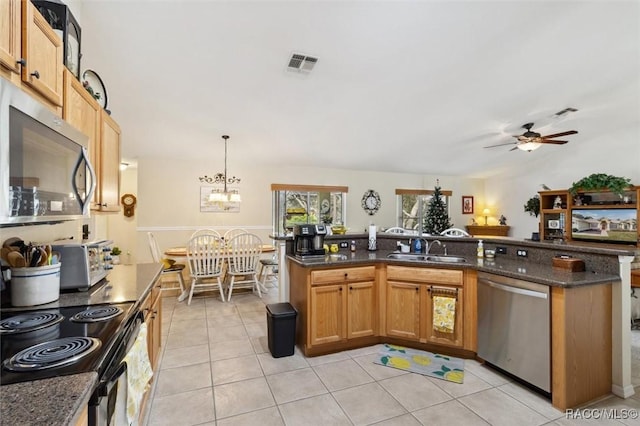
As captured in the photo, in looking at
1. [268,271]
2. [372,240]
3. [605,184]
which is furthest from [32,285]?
[605,184]

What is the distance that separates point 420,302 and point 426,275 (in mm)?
267

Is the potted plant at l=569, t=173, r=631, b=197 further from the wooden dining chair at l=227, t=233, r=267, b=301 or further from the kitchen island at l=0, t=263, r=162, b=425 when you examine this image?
the kitchen island at l=0, t=263, r=162, b=425

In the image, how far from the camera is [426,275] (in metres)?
2.81

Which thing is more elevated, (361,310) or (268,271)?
(361,310)

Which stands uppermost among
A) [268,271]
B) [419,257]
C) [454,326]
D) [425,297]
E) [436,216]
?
[436,216]

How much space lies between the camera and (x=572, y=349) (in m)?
2.04

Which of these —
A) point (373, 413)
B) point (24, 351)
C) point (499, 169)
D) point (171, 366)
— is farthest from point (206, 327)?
point (499, 169)

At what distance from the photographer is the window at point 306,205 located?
6613 millimetres

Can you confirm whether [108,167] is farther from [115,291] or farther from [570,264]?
[570,264]

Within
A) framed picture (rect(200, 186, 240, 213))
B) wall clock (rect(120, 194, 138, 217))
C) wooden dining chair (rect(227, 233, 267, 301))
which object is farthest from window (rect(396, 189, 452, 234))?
wall clock (rect(120, 194, 138, 217))

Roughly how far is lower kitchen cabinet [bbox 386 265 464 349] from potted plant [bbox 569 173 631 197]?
15.0ft

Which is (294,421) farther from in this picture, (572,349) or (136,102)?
(136,102)

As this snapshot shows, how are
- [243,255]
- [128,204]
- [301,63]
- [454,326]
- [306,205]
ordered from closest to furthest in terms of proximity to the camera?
[454,326]
[301,63]
[243,255]
[128,204]
[306,205]

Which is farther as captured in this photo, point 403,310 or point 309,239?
point 309,239
